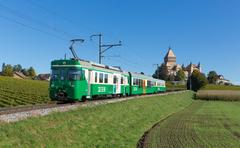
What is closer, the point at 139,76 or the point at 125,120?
the point at 125,120

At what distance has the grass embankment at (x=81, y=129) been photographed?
13.6 metres

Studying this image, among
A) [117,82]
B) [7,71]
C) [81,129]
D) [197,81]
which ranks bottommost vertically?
[81,129]

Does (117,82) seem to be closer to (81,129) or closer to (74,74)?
(74,74)

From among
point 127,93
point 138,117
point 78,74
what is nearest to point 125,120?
point 138,117

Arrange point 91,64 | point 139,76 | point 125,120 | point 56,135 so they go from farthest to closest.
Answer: point 139,76
point 91,64
point 125,120
point 56,135

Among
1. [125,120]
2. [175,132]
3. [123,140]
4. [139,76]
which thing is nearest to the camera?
[123,140]

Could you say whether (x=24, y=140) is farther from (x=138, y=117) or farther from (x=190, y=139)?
(x=138, y=117)

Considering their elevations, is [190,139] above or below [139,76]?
below

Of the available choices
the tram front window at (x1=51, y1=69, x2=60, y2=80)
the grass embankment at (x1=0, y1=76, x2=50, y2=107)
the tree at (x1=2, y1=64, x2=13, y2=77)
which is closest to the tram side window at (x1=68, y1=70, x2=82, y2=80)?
the tram front window at (x1=51, y1=69, x2=60, y2=80)

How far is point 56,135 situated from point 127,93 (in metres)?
29.7

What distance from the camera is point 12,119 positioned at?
15.6 meters

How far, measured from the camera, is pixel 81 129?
1769cm

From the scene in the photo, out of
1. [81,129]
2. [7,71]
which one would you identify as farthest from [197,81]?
[81,129]

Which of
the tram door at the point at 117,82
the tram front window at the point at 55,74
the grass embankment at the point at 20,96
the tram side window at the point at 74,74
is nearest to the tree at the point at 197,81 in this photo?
the grass embankment at the point at 20,96
